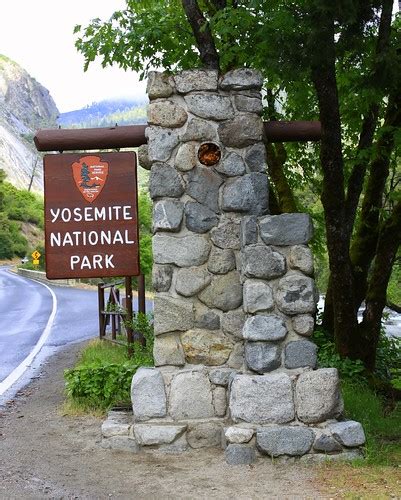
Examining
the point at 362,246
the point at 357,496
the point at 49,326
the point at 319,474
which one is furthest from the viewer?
the point at 49,326

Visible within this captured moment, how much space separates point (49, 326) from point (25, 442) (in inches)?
544

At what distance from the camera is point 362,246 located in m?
10.8

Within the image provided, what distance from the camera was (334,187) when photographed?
8055 millimetres

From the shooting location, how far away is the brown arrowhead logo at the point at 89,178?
6.84 m

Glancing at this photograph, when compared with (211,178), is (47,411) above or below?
below

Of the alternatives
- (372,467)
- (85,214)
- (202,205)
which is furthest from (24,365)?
(372,467)

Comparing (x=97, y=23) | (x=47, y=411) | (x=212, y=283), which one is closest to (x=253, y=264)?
(x=212, y=283)

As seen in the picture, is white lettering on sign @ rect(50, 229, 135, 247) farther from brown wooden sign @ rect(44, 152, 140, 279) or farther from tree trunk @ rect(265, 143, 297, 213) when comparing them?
tree trunk @ rect(265, 143, 297, 213)

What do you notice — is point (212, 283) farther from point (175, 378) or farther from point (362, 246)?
point (362, 246)

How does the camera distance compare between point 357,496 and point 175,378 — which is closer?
point 357,496

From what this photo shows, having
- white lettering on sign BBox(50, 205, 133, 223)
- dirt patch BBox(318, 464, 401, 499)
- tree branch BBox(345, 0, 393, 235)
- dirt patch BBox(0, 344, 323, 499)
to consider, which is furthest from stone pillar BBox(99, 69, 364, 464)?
tree branch BBox(345, 0, 393, 235)

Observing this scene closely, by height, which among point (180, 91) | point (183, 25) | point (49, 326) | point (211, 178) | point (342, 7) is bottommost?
point (49, 326)

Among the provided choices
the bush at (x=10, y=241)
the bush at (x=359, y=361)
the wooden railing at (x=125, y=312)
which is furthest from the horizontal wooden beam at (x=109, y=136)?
the bush at (x=10, y=241)

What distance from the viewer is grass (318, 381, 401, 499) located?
534 centimetres
